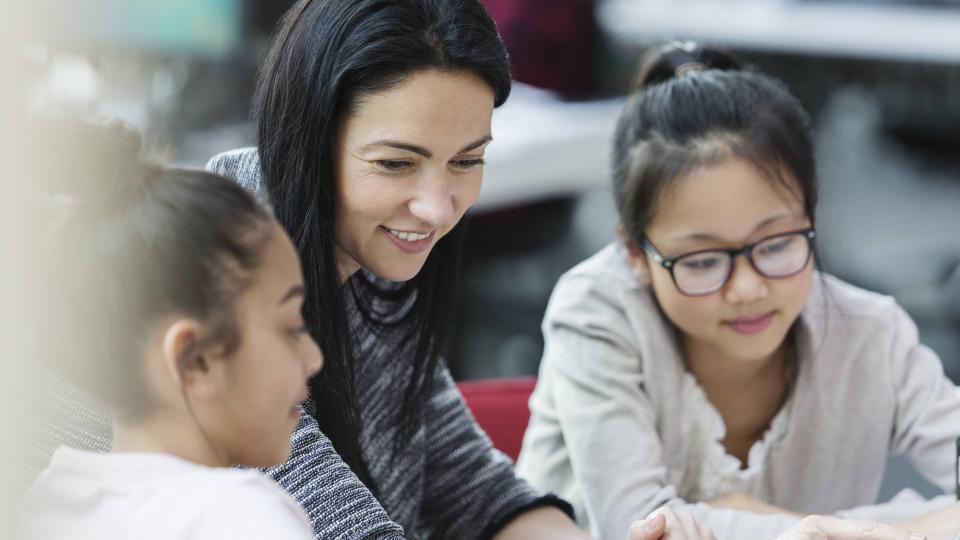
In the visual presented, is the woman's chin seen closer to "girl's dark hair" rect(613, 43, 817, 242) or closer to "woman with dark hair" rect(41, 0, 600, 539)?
"woman with dark hair" rect(41, 0, 600, 539)

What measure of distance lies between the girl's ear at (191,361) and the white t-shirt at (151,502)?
0.04m

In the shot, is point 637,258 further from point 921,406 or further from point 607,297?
point 921,406

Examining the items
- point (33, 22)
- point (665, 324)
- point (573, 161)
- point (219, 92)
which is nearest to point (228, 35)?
point (219, 92)

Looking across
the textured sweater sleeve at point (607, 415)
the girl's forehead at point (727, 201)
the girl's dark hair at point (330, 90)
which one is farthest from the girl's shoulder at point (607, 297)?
the girl's dark hair at point (330, 90)

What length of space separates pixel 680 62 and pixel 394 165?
20.2 inches

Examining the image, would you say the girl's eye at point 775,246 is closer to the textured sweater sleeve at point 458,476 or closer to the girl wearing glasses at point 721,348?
the girl wearing glasses at point 721,348

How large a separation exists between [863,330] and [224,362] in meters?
0.86

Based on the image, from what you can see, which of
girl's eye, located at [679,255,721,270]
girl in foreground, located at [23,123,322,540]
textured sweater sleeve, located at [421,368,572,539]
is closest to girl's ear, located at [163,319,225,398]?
girl in foreground, located at [23,123,322,540]

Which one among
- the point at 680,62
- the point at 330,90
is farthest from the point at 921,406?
the point at 330,90

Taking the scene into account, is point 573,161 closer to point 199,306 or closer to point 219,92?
point 219,92

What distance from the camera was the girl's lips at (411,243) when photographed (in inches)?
39.2

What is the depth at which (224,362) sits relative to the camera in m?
0.67

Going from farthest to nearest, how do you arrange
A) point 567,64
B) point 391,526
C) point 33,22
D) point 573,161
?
point 567,64
point 573,161
point 391,526
point 33,22

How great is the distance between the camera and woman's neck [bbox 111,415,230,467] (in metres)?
0.69
